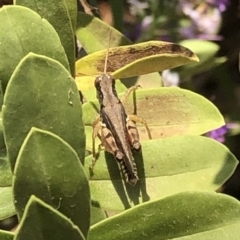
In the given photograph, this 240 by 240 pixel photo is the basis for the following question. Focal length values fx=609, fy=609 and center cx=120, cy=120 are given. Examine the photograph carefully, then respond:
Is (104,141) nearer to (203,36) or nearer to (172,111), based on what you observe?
(172,111)

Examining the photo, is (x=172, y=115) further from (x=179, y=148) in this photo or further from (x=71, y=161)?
(x=71, y=161)

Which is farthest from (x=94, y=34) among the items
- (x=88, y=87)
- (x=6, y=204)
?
(x=6, y=204)

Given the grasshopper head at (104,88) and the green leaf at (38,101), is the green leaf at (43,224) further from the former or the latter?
the grasshopper head at (104,88)

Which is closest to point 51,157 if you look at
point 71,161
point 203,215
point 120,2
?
point 71,161

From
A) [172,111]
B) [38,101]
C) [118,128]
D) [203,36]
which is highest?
[38,101]

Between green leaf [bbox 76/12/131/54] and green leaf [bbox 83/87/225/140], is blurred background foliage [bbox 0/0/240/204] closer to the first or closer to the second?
green leaf [bbox 76/12/131/54]

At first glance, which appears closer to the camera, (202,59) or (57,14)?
(57,14)

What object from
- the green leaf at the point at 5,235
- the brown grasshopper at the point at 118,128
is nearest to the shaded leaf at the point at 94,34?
the brown grasshopper at the point at 118,128
